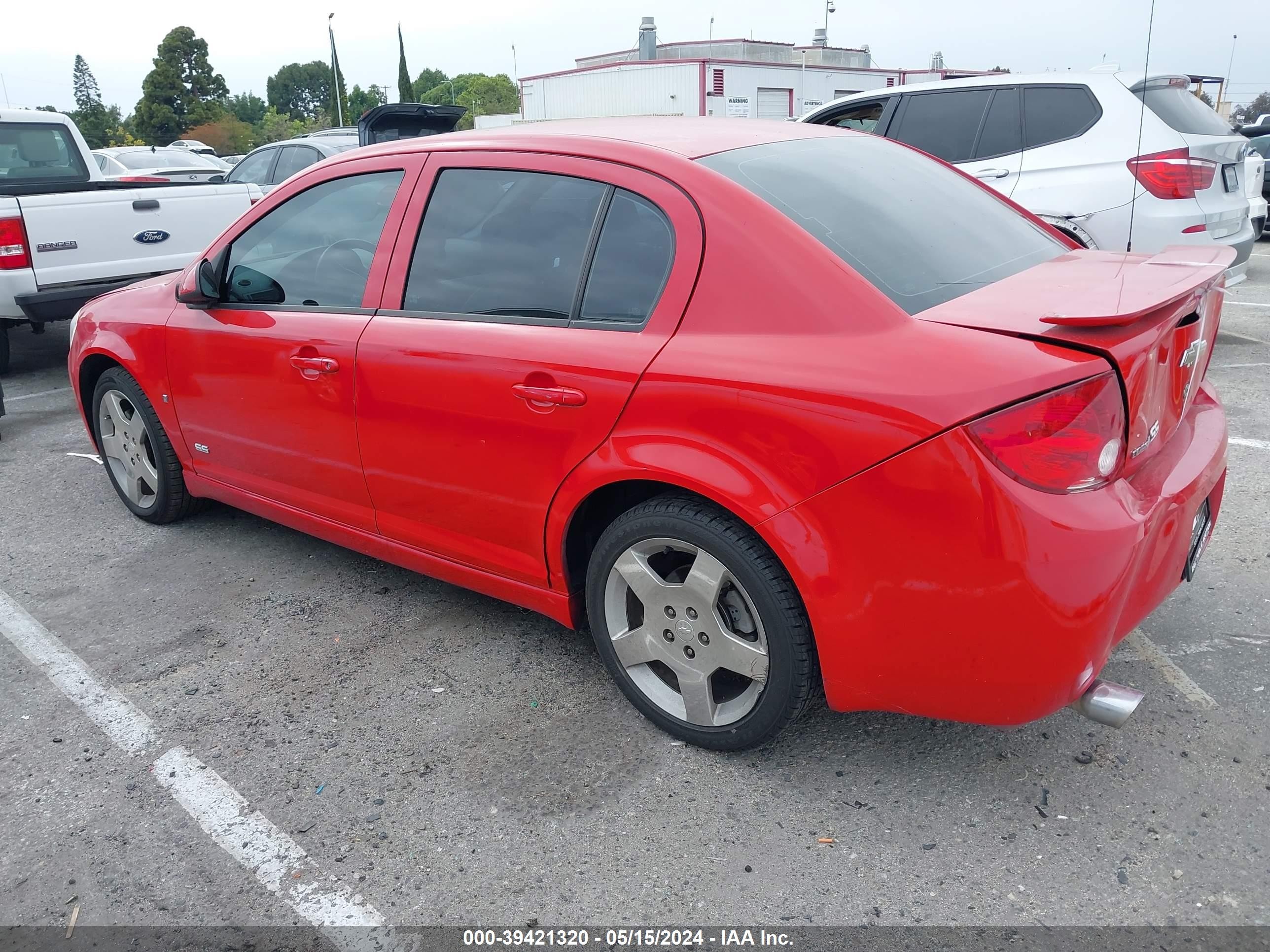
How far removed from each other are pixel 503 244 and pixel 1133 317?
1.72 meters

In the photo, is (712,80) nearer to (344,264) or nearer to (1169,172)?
(1169,172)

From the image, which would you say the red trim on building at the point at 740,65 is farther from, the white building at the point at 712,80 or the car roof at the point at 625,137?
the car roof at the point at 625,137

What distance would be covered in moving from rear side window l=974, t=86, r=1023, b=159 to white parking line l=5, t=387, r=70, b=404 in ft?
22.3

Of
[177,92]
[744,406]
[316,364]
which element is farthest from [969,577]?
[177,92]

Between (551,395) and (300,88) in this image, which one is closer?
(551,395)

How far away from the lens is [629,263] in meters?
2.67

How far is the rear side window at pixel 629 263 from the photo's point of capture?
261 centimetres

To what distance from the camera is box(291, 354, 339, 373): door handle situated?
129 inches

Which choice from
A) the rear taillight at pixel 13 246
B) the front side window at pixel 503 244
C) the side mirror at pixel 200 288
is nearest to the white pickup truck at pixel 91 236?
the rear taillight at pixel 13 246

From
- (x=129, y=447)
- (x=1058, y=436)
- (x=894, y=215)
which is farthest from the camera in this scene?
(x=129, y=447)

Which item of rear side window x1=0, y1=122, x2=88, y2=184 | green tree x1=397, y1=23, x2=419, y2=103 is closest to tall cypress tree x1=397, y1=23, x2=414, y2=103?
green tree x1=397, y1=23, x2=419, y2=103

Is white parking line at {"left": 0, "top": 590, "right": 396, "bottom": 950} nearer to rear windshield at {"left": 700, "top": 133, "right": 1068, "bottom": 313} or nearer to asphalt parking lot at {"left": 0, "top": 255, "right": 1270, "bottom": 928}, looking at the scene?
asphalt parking lot at {"left": 0, "top": 255, "right": 1270, "bottom": 928}

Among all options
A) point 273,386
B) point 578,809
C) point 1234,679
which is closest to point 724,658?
point 578,809

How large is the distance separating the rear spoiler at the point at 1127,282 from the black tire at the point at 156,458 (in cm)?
352
